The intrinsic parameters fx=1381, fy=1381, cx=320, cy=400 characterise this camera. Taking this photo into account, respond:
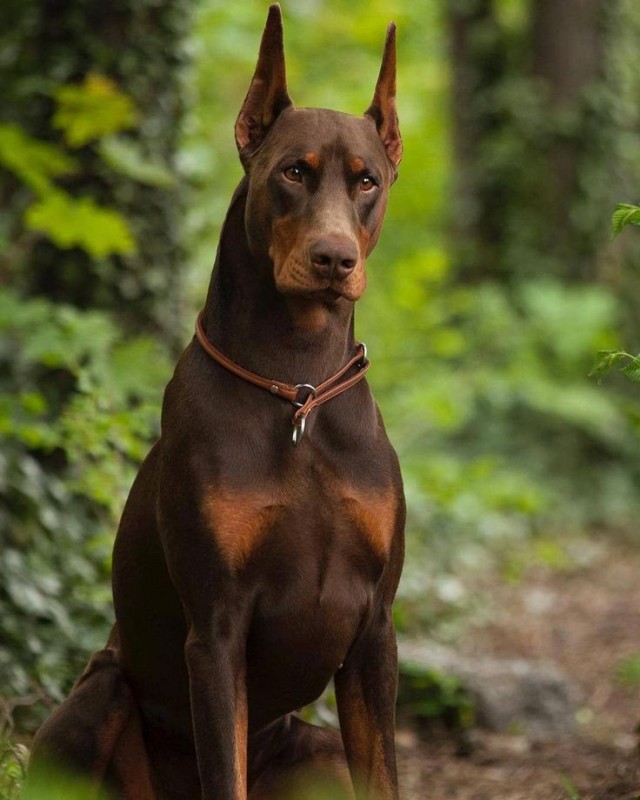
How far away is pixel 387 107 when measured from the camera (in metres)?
3.69

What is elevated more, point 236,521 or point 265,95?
point 265,95

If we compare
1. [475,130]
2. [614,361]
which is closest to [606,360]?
[614,361]

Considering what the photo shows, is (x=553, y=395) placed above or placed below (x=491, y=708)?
above

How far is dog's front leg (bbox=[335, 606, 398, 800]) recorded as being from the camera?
3.54m

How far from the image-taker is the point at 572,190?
11.1 meters

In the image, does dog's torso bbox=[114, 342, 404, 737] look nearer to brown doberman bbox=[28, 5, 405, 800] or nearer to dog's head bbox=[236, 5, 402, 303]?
brown doberman bbox=[28, 5, 405, 800]

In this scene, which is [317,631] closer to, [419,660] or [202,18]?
[419,660]

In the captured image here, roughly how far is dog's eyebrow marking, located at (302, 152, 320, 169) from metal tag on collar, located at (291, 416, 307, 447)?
62cm

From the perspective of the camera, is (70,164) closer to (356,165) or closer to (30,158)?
(30,158)

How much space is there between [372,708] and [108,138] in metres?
3.67

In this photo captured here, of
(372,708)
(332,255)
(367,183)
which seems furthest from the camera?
(372,708)

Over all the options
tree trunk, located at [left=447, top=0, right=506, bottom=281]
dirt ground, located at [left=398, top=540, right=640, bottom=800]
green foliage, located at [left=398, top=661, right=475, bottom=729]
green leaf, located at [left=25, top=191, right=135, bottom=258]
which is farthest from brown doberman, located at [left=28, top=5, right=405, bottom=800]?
tree trunk, located at [left=447, top=0, right=506, bottom=281]

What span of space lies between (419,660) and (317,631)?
2.77 metres

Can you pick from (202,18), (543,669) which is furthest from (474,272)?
(543,669)
